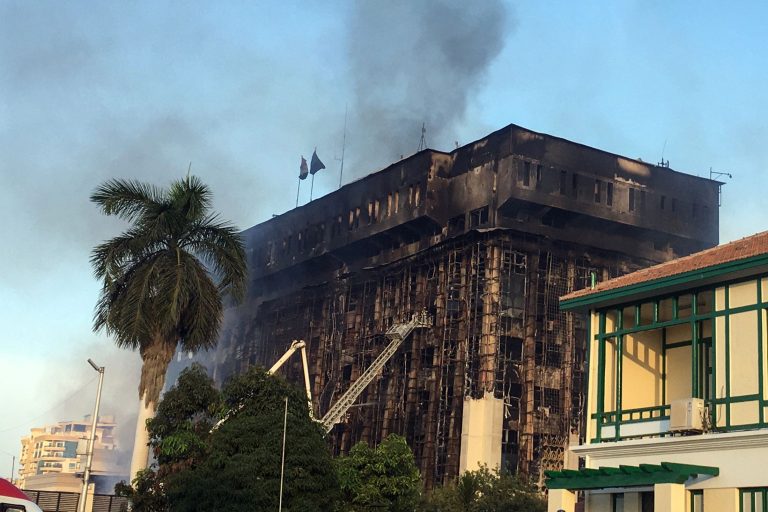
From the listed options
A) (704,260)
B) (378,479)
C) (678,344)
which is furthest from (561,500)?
(378,479)

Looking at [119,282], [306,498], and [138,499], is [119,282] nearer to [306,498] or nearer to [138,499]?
[138,499]

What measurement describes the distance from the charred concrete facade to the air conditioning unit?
56328mm

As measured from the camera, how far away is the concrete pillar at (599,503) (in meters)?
29.9

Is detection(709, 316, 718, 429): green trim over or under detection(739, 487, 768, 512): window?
over

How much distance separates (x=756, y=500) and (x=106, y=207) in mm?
26447

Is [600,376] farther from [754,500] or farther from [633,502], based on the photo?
[754,500]

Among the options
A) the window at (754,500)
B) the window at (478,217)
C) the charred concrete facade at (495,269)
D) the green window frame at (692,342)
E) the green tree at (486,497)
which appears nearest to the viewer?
the window at (754,500)

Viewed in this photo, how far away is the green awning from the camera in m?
26.9

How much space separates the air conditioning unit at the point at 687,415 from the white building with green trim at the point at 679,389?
28mm

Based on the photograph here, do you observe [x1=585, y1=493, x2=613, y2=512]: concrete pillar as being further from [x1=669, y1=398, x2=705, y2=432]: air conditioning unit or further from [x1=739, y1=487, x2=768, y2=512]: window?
[x1=739, y1=487, x2=768, y2=512]: window

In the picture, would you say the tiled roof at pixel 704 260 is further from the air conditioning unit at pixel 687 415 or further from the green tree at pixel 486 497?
the green tree at pixel 486 497

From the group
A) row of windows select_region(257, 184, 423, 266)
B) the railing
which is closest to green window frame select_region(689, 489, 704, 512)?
the railing

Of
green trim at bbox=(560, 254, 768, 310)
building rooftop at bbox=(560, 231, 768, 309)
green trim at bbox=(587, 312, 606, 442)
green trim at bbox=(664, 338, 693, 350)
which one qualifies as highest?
building rooftop at bbox=(560, 231, 768, 309)

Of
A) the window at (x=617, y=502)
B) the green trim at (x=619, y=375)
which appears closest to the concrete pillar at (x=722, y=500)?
the window at (x=617, y=502)
